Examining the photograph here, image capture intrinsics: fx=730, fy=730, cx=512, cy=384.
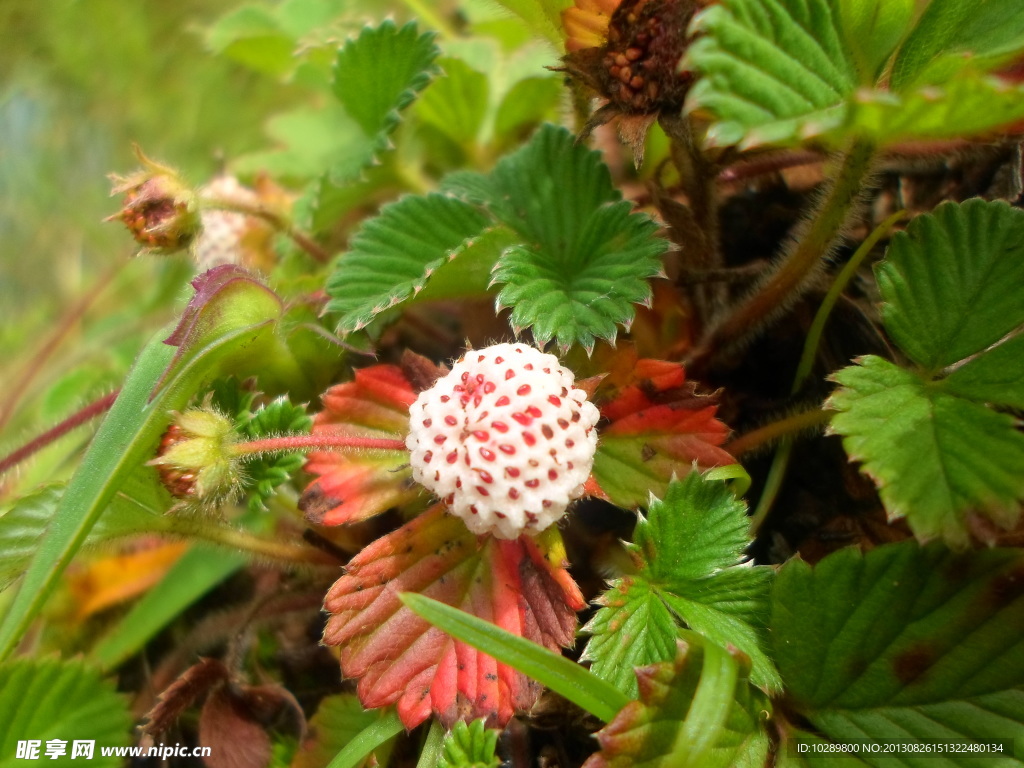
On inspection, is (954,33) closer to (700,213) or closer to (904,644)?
(700,213)

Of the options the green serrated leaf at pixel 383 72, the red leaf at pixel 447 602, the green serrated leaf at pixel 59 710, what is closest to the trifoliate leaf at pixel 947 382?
the red leaf at pixel 447 602

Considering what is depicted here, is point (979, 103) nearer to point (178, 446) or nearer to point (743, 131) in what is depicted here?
point (743, 131)

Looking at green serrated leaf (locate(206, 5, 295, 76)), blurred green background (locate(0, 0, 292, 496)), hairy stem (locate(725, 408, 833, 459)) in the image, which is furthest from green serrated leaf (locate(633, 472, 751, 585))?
blurred green background (locate(0, 0, 292, 496))

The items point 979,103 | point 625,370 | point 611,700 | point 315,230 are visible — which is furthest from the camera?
point 315,230

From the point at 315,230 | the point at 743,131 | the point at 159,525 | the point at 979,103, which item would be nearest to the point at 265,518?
the point at 159,525

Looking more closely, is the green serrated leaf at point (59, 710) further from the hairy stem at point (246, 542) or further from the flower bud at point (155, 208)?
the flower bud at point (155, 208)

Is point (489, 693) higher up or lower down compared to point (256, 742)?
higher up

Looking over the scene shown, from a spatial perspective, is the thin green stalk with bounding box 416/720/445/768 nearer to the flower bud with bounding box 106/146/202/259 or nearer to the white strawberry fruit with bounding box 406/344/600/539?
the white strawberry fruit with bounding box 406/344/600/539
